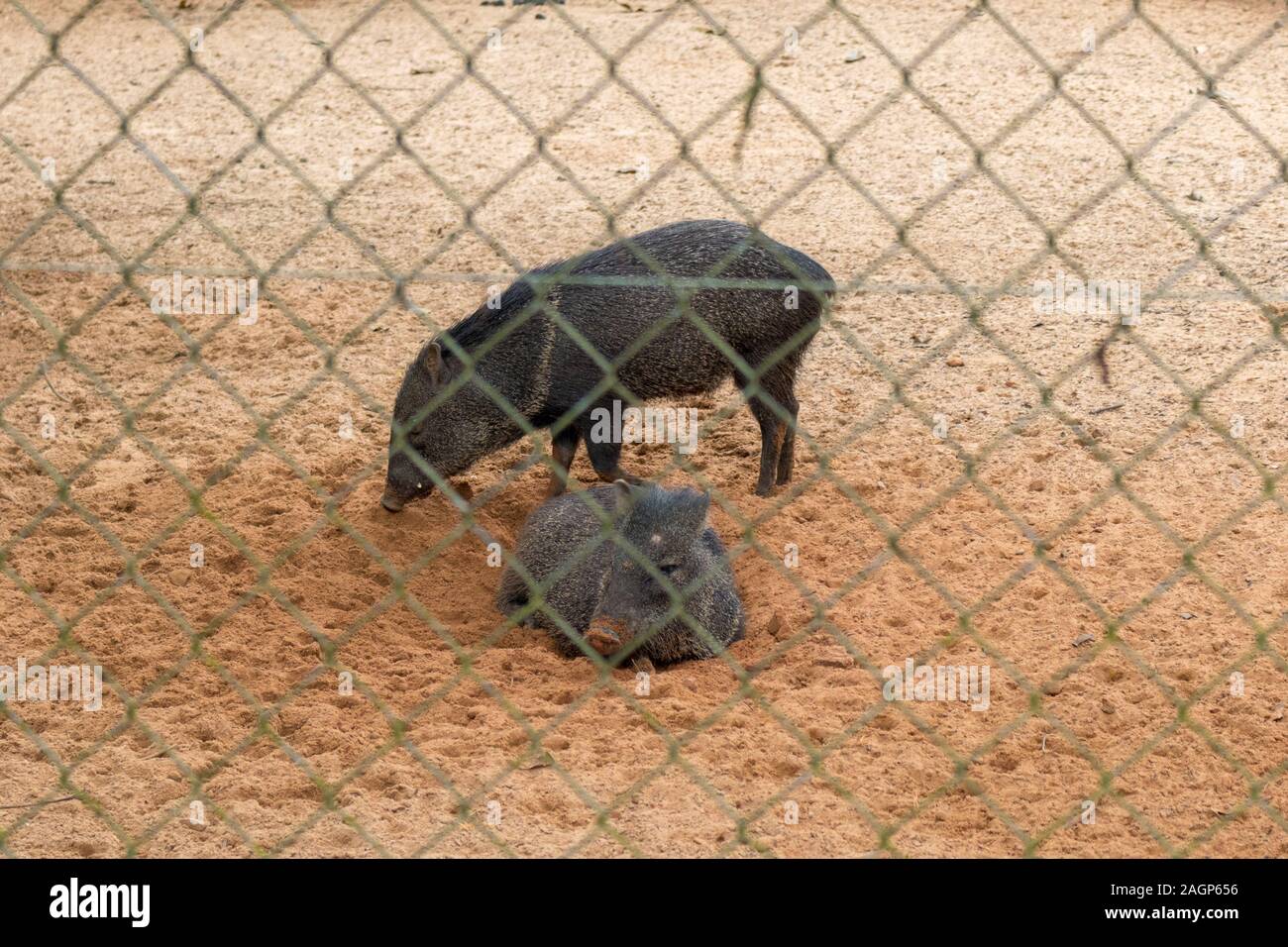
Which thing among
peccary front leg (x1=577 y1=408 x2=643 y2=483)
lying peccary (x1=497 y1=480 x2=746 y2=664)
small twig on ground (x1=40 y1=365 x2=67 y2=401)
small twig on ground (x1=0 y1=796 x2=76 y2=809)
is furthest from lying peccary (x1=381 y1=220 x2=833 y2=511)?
small twig on ground (x1=0 y1=796 x2=76 y2=809)

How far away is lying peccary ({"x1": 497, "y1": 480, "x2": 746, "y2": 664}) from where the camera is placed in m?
4.75

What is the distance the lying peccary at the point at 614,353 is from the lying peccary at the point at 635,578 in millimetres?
510

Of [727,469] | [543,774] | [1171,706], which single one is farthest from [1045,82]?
[543,774]

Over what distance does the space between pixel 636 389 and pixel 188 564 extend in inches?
71.2

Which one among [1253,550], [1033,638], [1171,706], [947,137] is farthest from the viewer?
[947,137]

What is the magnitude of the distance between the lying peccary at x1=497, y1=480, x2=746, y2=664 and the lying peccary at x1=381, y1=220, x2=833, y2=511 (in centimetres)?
51

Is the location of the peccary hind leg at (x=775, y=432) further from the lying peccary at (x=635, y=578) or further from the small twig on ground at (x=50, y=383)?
the small twig on ground at (x=50, y=383)

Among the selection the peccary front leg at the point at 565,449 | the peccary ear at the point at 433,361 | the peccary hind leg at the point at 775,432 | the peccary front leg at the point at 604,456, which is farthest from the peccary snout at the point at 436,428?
the peccary hind leg at the point at 775,432

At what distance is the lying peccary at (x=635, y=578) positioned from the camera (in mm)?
4750

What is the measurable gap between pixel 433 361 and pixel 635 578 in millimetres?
1256

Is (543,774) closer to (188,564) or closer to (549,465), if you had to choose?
(188,564)

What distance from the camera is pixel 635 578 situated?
15.8 feet

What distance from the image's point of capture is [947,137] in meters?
8.96

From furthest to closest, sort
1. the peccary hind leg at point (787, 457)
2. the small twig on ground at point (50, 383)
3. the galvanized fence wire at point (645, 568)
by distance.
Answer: the small twig on ground at point (50, 383), the peccary hind leg at point (787, 457), the galvanized fence wire at point (645, 568)
